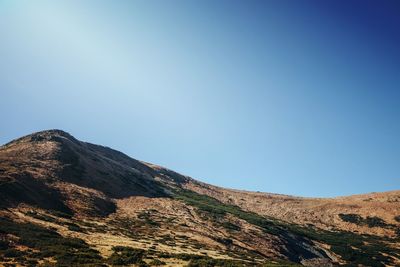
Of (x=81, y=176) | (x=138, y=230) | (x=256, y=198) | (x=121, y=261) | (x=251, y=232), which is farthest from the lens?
(x=256, y=198)

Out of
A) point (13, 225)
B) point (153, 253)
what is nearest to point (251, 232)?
point (153, 253)

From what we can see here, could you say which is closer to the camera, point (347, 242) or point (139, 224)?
point (139, 224)

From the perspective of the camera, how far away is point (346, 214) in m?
98.0

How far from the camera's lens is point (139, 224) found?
191ft

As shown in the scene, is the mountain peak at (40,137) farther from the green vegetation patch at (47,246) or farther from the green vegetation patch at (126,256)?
the green vegetation patch at (126,256)

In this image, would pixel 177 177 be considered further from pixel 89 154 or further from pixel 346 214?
pixel 346 214

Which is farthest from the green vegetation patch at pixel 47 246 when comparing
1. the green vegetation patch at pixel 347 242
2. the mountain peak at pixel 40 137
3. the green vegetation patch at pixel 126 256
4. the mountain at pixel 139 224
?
the mountain peak at pixel 40 137

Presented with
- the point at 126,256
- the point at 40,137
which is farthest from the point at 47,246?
the point at 40,137

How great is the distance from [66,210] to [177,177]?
78562mm

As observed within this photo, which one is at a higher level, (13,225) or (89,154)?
(89,154)

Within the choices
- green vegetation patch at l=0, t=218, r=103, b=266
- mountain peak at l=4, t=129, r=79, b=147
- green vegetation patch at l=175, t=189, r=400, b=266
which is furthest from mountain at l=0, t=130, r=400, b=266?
mountain peak at l=4, t=129, r=79, b=147

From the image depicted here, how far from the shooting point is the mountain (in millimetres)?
37219

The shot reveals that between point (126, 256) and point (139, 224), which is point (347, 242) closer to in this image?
point (139, 224)

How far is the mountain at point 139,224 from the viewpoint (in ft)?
122
